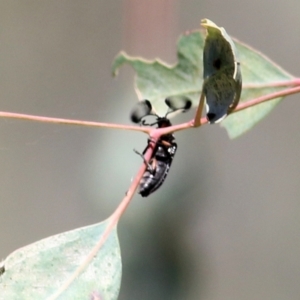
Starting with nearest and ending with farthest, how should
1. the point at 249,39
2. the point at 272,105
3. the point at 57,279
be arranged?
the point at 57,279 → the point at 272,105 → the point at 249,39

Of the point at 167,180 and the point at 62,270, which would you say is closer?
the point at 62,270

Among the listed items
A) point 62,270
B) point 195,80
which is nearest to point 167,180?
Result: point 195,80

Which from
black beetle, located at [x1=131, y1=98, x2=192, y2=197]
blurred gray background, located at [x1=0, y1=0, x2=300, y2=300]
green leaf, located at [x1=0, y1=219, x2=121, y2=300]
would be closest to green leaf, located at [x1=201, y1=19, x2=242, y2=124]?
black beetle, located at [x1=131, y1=98, x2=192, y2=197]

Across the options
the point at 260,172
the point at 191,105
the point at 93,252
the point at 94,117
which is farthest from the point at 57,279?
the point at 260,172

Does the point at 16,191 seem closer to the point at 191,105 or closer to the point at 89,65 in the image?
the point at 89,65

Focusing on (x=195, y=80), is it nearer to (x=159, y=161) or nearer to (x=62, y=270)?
(x=159, y=161)

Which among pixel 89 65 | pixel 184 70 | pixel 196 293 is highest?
pixel 89 65
